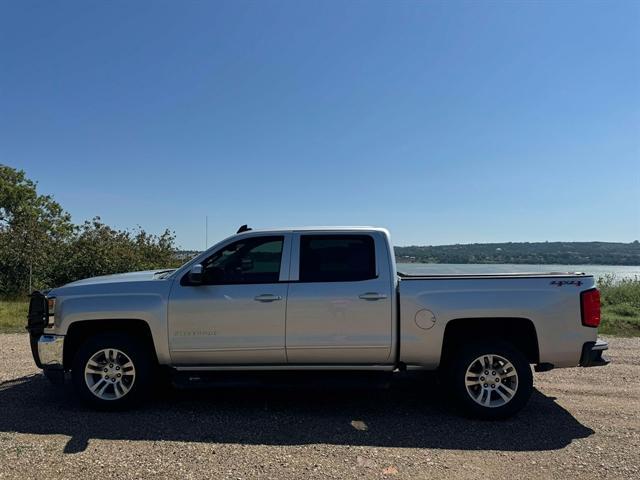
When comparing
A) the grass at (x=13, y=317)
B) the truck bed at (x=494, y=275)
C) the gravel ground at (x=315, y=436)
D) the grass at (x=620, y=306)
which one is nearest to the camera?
the gravel ground at (x=315, y=436)

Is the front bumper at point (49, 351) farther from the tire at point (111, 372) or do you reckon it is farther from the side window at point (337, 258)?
the side window at point (337, 258)

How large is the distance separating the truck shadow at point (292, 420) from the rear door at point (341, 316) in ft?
2.09

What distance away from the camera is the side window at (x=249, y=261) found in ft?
17.1

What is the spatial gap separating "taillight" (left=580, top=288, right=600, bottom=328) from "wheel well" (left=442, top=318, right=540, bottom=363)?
1.61 feet

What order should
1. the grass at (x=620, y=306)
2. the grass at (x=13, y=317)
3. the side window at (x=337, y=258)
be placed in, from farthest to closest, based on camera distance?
the grass at (x=620, y=306), the grass at (x=13, y=317), the side window at (x=337, y=258)

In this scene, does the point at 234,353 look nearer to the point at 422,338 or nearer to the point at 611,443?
the point at 422,338

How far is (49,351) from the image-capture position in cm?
516

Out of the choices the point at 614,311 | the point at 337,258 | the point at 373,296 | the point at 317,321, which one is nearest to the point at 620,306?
the point at 614,311

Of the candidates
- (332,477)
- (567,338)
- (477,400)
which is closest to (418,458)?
(332,477)

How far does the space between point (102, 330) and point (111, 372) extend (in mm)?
456

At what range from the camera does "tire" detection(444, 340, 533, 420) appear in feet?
16.2

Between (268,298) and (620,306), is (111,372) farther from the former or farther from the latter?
(620,306)

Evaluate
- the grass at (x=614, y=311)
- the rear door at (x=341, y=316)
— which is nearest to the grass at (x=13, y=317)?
the grass at (x=614, y=311)

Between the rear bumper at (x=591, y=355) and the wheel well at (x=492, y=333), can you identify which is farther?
the wheel well at (x=492, y=333)
